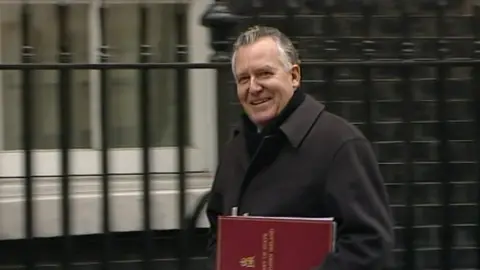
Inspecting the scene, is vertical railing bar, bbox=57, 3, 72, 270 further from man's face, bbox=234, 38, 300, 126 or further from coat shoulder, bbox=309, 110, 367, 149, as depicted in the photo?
coat shoulder, bbox=309, 110, 367, 149

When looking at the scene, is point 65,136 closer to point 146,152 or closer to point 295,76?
point 146,152

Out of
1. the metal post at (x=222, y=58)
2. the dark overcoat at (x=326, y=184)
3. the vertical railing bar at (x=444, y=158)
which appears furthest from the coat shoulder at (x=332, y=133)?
the vertical railing bar at (x=444, y=158)

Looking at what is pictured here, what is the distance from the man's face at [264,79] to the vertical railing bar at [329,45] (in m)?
2.29

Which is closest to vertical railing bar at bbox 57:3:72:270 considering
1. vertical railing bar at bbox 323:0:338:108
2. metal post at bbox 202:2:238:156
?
metal post at bbox 202:2:238:156

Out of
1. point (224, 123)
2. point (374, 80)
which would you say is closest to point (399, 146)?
point (374, 80)

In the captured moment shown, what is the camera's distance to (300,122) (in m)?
2.75

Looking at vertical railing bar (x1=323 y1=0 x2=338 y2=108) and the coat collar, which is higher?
vertical railing bar (x1=323 y1=0 x2=338 y2=108)

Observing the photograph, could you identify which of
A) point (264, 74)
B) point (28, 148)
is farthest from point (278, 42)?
point (28, 148)

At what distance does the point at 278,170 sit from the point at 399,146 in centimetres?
258

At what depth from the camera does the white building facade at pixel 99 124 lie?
5.00 metres

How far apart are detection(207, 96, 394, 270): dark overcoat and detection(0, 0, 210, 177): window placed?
2.29 m

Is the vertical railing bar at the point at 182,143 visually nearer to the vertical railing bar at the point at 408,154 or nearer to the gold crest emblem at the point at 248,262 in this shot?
the vertical railing bar at the point at 408,154

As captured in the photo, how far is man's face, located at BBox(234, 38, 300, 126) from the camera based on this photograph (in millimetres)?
2773

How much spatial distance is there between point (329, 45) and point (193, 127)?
1.03 m
